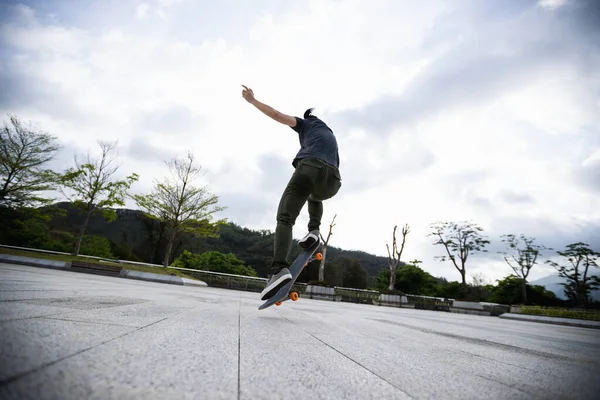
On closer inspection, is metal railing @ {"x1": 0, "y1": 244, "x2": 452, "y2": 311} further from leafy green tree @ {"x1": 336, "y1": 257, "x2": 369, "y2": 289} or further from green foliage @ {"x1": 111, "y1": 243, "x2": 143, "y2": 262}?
leafy green tree @ {"x1": 336, "y1": 257, "x2": 369, "y2": 289}

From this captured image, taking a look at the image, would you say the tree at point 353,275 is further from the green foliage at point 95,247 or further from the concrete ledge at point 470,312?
the green foliage at point 95,247

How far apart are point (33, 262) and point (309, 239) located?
14.9m

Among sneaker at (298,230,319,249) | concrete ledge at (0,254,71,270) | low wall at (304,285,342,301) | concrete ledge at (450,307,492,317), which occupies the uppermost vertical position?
sneaker at (298,230,319,249)

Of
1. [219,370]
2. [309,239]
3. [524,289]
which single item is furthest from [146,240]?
[524,289]

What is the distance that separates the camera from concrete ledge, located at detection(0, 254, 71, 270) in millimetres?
11742

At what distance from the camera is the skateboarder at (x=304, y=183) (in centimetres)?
262

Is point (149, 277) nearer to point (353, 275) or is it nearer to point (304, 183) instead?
point (304, 183)

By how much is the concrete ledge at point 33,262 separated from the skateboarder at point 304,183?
14.7 m

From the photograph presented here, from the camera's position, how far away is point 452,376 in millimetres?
993

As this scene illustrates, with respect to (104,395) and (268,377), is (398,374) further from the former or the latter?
(104,395)

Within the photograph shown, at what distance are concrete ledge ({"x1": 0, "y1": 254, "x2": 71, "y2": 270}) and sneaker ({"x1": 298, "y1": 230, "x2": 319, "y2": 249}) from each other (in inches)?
579

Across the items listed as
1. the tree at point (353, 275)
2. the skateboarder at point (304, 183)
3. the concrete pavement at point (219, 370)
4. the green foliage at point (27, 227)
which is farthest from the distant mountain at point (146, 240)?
the concrete pavement at point (219, 370)

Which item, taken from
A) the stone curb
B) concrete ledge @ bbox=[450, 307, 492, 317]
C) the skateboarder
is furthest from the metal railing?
the skateboarder

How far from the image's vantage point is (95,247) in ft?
76.8
